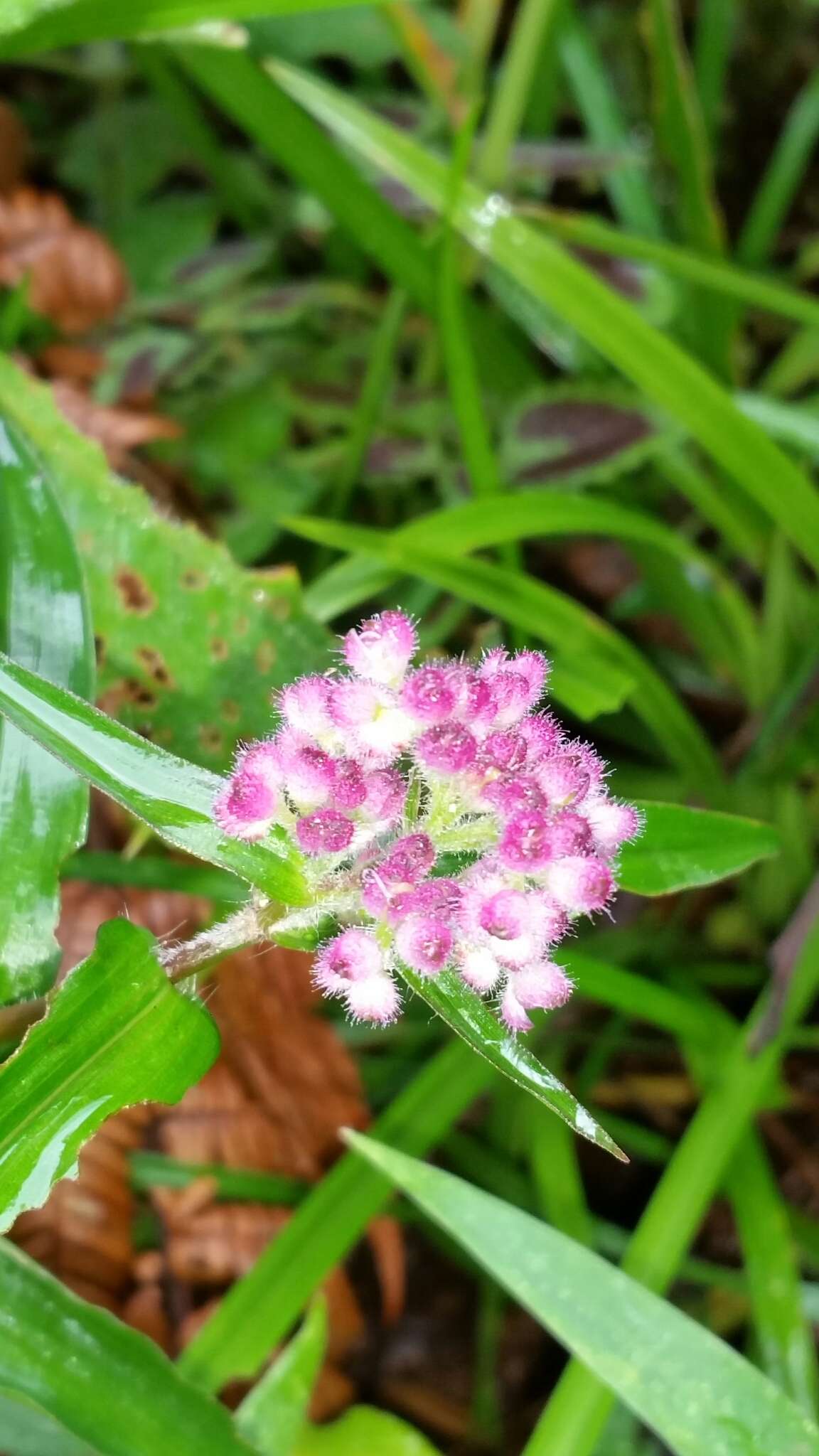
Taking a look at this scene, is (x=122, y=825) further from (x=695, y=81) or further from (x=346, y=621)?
(x=695, y=81)

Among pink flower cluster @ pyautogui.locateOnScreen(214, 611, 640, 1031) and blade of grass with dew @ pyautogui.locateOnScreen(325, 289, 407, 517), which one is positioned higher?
blade of grass with dew @ pyautogui.locateOnScreen(325, 289, 407, 517)


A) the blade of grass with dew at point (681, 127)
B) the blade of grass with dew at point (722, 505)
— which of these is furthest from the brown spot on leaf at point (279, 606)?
the blade of grass with dew at point (681, 127)

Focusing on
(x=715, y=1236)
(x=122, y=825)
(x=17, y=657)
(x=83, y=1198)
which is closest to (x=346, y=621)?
(x=122, y=825)

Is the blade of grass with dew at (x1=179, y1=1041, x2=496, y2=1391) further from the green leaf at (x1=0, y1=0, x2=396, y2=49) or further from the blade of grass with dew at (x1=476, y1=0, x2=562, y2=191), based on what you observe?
the blade of grass with dew at (x1=476, y1=0, x2=562, y2=191)

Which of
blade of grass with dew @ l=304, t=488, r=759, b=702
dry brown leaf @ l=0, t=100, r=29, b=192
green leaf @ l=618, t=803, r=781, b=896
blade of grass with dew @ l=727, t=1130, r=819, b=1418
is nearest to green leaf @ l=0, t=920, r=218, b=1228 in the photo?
green leaf @ l=618, t=803, r=781, b=896

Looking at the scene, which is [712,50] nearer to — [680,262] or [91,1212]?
[680,262]
